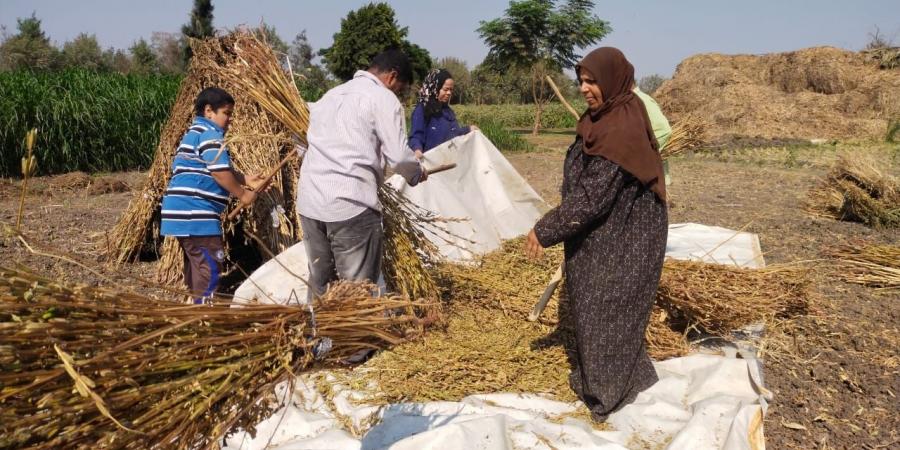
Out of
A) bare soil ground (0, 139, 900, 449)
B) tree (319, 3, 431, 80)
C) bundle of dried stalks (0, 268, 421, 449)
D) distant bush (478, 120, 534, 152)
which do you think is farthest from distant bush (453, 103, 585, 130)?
bundle of dried stalks (0, 268, 421, 449)

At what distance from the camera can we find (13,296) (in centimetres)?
140

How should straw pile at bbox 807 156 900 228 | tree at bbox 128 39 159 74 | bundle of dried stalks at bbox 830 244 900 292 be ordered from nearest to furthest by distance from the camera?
bundle of dried stalks at bbox 830 244 900 292, straw pile at bbox 807 156 900 228, tree at bbox 128 39 159 74

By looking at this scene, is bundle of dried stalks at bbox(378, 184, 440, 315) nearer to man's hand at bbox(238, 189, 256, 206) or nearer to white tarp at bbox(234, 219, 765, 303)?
white tarp at bbox(234, 219, 765, 303)

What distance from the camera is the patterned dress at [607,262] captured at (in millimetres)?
2436

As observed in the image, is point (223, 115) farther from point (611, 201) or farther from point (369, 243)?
point (611, 201)

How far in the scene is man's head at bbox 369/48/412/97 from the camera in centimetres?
282

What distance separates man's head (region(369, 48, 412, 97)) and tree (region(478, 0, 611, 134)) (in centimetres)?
1826

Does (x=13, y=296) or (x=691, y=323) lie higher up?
(x=13, y=296)

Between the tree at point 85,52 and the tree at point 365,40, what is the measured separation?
1658 cm

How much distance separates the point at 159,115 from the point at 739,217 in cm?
901

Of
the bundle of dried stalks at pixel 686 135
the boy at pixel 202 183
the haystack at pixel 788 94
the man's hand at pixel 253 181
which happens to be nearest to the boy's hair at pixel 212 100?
the boy at pixel 202 183

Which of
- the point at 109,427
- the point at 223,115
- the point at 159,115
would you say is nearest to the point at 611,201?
the point at 109,427

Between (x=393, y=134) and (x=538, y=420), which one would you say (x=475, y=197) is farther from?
(x=538, y=420)

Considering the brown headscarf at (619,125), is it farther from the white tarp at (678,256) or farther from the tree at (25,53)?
the tree at (25,53)
